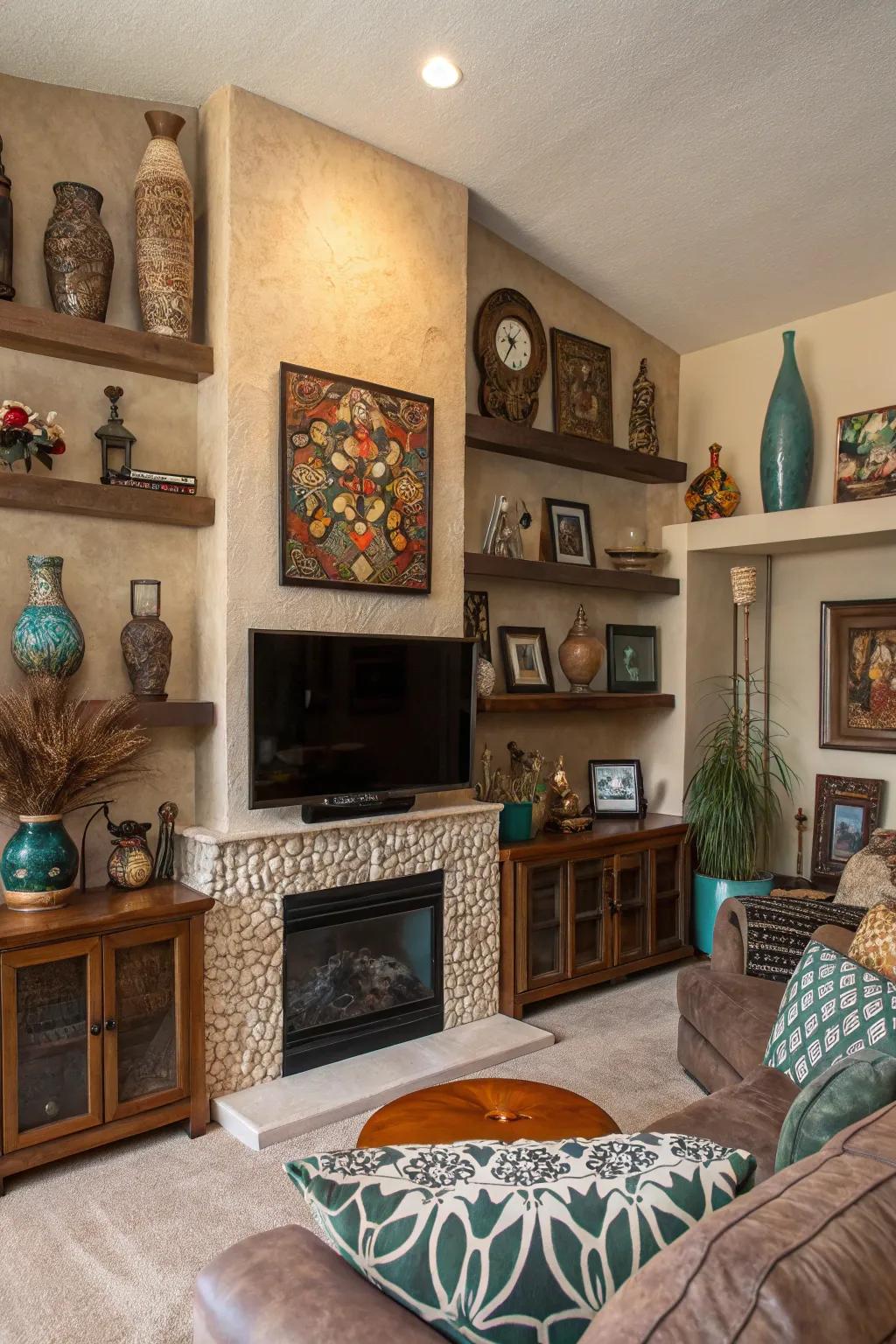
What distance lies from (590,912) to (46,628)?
266 centimetres

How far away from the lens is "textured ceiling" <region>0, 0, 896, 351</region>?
295 cm

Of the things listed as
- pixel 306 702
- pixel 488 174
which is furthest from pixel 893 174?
pixel 306 702

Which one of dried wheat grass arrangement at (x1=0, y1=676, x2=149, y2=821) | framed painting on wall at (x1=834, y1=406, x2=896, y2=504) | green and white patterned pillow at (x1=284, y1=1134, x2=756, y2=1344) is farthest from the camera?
framed painting on wall at (x1=834, y1=406, x2=896, y2=504)

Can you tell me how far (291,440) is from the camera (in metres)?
3.49

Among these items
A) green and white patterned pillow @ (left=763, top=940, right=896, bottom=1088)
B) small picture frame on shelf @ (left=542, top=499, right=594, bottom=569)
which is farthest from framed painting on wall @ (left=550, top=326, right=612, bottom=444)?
green and white patterned pillow @ (left=763, top=940, right=896, bottom=1088)

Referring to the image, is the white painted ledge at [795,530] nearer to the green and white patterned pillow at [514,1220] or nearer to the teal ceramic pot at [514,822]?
the teal ceramic pot at [514,822]

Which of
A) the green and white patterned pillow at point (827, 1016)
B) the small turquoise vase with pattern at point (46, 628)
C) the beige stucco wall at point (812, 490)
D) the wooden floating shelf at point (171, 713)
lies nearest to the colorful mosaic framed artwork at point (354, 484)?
the wooden floating shelf at point (171, 713)

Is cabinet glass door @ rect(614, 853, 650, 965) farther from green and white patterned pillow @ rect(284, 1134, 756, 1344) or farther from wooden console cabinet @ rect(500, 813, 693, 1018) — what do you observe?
green and white patterned pillow @ rect(284, 1134, 756, 1344)

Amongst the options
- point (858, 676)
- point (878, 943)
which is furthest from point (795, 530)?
point (878, 943)

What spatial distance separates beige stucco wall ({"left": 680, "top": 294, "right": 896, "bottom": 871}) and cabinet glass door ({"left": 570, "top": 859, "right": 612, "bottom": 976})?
3.51 feet

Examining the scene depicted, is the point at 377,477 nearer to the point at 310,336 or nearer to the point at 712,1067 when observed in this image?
the point at 310,336

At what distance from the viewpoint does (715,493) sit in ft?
16.7

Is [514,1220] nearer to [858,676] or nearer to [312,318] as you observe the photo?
[312,318]

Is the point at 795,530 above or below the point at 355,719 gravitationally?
above
